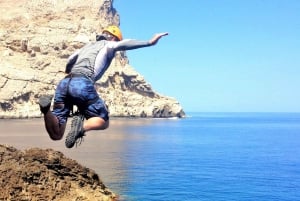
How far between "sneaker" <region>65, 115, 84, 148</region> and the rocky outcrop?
16.3 m

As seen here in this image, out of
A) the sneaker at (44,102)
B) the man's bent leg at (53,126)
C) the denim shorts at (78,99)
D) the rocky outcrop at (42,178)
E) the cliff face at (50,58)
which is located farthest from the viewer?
the cliff face at (50,58)

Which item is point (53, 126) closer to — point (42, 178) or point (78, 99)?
point (78, 99)

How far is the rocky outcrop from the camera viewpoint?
22203mm

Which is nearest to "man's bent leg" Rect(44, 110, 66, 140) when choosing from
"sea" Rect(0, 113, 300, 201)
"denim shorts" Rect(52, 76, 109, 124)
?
"denim shorts" Rect(52, 76, 109, 124)

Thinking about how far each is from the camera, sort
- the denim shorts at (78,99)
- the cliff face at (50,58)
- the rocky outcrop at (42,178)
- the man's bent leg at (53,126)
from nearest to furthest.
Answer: the man's bent leg at (53,126)
the denim shorts at (78,99)
the rocky outcrop at (42,178)
the cliff face at (50,58)

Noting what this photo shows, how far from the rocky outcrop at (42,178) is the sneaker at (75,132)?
16.3m

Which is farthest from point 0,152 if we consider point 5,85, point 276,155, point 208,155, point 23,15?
point 23,15

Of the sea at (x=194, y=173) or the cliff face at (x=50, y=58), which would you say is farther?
the cliff face at (x=50, y=58)

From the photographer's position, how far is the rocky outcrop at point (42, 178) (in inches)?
874

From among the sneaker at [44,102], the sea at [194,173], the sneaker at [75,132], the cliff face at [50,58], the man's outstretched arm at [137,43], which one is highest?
the cliff face at [50,58]

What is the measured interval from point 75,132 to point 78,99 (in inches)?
23.1

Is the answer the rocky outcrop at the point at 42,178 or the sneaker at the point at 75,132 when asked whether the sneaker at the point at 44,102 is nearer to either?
the sneaker at the point at 75,132

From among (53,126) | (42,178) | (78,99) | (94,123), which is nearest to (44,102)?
(53,126)

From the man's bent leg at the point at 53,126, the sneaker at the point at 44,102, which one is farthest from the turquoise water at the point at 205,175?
the sneaker at the point at 44,102
